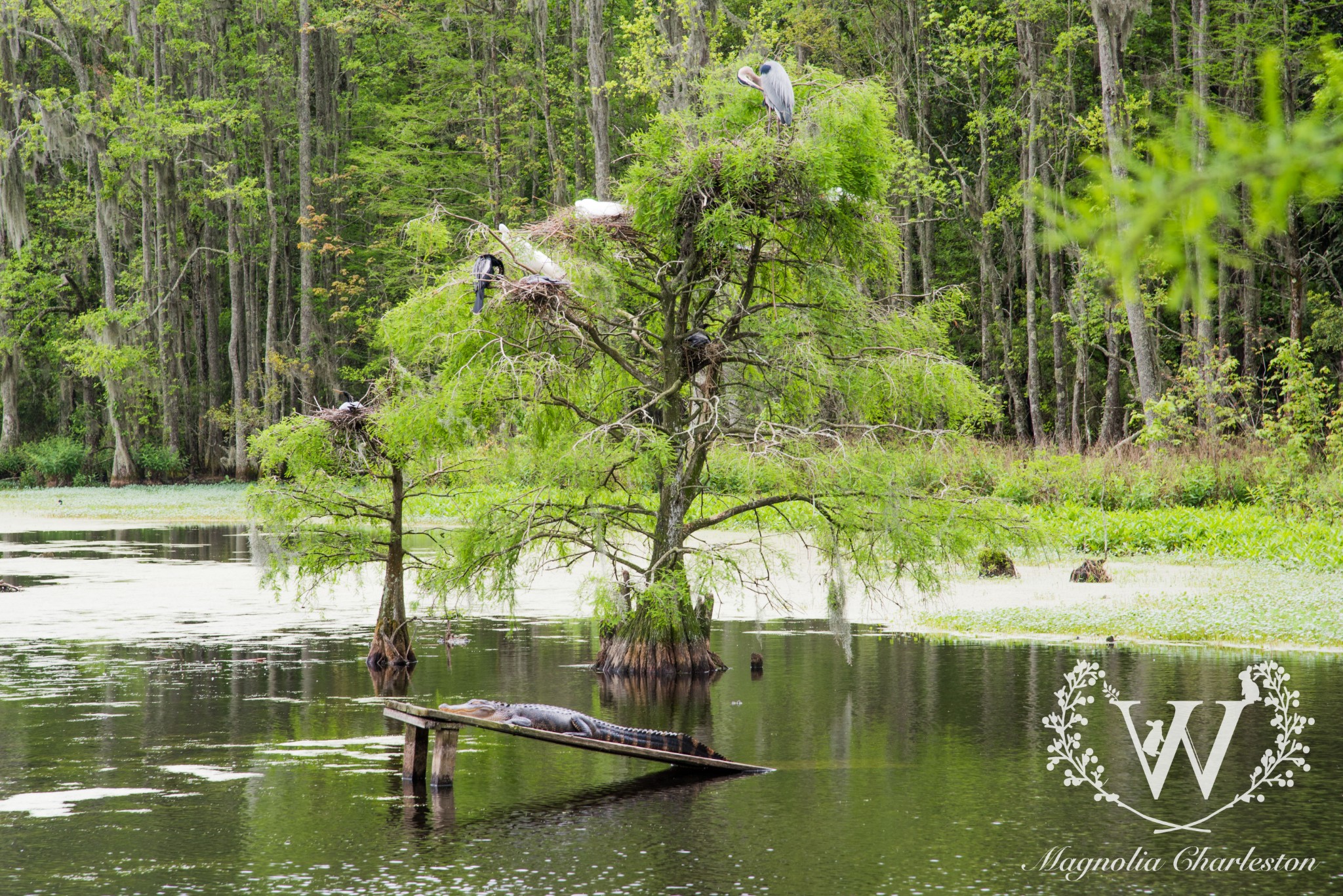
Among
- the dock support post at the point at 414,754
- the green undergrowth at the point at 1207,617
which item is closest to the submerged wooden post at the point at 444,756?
the dock support post at the point at 414,754

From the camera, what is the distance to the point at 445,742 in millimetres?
8633

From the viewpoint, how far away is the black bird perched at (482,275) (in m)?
11.5

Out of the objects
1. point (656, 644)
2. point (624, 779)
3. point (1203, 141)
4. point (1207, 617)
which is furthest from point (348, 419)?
point (1203, 141)

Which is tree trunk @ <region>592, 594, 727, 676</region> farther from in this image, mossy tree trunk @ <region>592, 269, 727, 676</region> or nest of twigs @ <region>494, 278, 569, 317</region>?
nest of twigs @ <region>494, 278, 569, 317</region>

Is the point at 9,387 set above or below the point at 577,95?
below

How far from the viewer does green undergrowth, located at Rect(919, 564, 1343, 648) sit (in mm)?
13703

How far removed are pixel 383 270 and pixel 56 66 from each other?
14.3 meters

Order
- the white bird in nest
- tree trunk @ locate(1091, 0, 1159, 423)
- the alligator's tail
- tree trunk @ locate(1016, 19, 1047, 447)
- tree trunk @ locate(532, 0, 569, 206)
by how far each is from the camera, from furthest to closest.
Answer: tree trunk @ locate(532, 0, 569, 206) → tree trunk @ locate(1016, 19, 1047, 447) → tree trunk @ locate(1091, 0, 1159, 423) → the white bird in nest → the alligator's tail

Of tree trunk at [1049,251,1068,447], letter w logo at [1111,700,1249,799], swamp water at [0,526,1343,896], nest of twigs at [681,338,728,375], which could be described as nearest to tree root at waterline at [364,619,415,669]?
swamp water at [0,526,1343,896]

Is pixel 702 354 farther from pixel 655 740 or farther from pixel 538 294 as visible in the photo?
pixel 655 740

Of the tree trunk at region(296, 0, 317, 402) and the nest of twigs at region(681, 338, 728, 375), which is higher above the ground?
the tree trunk at region(296, 0, 317, 402)

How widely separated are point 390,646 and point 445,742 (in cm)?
479

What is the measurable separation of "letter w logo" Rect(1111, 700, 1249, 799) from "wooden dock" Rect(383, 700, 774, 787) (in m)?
2.74

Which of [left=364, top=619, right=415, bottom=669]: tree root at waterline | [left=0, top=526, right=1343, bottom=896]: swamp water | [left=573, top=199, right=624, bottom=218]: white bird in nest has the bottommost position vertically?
[left=0, top=526, right=1343, bottom=896]: swamp water
